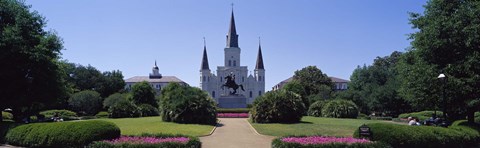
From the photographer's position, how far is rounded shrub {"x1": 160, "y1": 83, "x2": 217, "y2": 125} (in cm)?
3228

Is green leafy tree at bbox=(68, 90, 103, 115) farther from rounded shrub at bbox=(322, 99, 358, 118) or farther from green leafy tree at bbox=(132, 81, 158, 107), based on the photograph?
rounded shrub at bbox=(322, 99, 358, 118)

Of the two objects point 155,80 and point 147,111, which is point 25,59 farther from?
point 155,80

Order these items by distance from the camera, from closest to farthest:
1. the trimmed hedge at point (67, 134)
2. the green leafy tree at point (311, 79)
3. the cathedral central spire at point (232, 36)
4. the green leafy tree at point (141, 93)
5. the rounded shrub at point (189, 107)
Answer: the trimmed hedge at point (67, 134), the rounded shrub at point (189, 107), the green leafy tree at point (141, 93), the green leafy tree at point (311, 79), the cathedral central spire at point (232, 36)

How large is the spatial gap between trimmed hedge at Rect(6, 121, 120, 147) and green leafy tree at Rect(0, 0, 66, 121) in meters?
6.56

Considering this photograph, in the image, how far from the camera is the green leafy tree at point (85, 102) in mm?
68312

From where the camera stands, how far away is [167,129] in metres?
27.2

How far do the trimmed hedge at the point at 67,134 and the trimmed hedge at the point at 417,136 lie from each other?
1128 cm

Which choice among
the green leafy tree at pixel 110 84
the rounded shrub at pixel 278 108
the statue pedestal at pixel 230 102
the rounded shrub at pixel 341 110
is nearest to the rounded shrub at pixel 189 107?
the rounded shrub at pixel 278 108

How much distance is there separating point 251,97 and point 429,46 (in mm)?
117207

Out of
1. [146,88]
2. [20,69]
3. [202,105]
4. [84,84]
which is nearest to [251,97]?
[84,84]

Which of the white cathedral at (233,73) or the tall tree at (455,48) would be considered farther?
the white cathedral at (233,73)

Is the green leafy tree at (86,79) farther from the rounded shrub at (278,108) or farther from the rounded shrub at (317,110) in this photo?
the rounded shrub at (278,108)

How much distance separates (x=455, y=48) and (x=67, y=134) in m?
22.1

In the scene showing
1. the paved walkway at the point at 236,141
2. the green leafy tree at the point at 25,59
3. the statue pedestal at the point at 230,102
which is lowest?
the paved walkway at the point at 236,141
